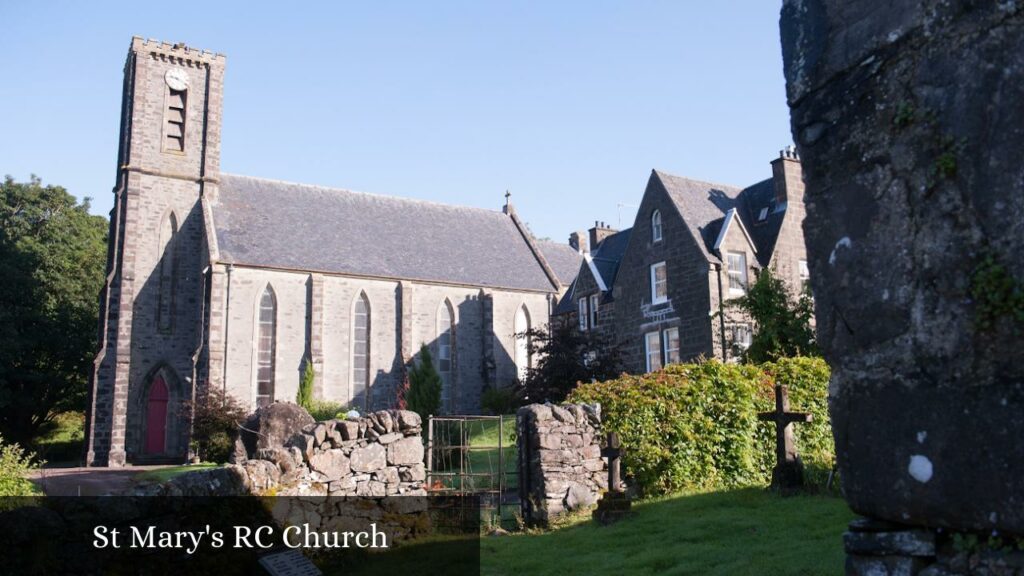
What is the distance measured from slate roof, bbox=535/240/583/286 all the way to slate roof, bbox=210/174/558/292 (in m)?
2.52

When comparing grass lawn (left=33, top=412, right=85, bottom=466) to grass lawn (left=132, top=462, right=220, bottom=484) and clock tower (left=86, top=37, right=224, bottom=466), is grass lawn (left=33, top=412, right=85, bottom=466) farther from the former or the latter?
grass lawn (left=132, top=462, right=220, bottom=484)

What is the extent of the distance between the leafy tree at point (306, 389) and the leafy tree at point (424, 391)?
4448mm

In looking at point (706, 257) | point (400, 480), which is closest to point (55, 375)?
point (706, 257)

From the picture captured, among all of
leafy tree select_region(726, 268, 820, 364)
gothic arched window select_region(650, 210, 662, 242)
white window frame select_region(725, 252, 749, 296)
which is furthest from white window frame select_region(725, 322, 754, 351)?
gothic arched window select_region(650, 210, 662, 242)

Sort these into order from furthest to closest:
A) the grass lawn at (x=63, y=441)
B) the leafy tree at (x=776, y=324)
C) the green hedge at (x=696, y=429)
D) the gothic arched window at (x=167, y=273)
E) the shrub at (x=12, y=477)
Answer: the grass lawn at (x=63, y=441), the gothic arched window at (x=167, y=273), the leafy tree at (x=776, y=324), the green hedge at (x=696, y=429), the shrub at (x=12, y=477)

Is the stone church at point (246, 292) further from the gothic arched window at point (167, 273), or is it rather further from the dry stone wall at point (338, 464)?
the dry stone wall at point (338, 464)

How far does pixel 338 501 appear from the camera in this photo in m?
10.7

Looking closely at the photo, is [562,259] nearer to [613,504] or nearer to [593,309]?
[593,309]

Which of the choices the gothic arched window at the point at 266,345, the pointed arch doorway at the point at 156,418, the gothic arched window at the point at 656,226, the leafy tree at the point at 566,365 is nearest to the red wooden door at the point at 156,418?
the pointed arch doorway at the point at 156,418

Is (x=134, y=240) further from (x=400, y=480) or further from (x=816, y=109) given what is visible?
(x=816, y=109)

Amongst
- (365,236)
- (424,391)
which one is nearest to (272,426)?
(424,391)

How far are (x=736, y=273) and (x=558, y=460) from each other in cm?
1680

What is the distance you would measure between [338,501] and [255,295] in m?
25.9

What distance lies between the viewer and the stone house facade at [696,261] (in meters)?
27.4
